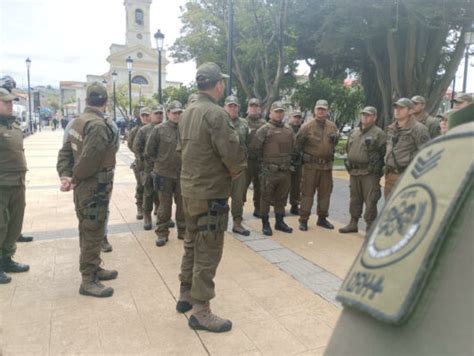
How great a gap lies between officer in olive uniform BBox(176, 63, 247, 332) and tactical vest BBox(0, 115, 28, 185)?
2.18m

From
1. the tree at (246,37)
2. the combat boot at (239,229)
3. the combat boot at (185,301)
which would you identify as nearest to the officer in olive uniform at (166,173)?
the combat boot at (239,229)

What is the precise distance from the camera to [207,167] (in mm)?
3084

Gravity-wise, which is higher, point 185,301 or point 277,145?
point 277,145

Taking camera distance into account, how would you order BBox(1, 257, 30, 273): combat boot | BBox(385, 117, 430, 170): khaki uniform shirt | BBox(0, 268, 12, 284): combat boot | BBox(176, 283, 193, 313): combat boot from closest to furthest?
BBox(176, 283, 193, 313): combat boot < BBox(0, 268, 12, 284): combat boot < BBox(1, 257, 30, 273): combat boot < BBox(385, 117, 430, 170): khaki uniform shirt

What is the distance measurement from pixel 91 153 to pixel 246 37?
17.7 meters

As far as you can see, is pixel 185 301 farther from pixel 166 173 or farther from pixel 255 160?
pixel 255 160

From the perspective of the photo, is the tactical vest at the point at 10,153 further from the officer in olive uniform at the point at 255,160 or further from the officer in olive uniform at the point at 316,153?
the officer in olive uniform at the point at 316,153

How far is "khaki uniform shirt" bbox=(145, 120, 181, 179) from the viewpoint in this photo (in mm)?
5539

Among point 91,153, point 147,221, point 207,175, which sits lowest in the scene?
point 147,221

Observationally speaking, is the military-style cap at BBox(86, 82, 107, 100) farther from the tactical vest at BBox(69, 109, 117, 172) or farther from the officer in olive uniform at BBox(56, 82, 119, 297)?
the tactical vest at BBox(69, 109, 117, 172)

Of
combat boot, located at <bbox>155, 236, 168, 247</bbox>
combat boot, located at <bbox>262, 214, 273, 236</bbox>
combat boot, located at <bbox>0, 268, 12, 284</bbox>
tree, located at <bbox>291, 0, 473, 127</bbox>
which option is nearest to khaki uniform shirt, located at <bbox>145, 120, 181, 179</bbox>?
combat boot, located at <bbox>155, 236, 168, 247</bbox>

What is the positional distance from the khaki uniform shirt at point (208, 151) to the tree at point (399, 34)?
44.7 ft

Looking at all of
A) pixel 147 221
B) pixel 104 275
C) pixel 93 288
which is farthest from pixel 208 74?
pixel 147 221

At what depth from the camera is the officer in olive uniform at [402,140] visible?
16.6 feet
